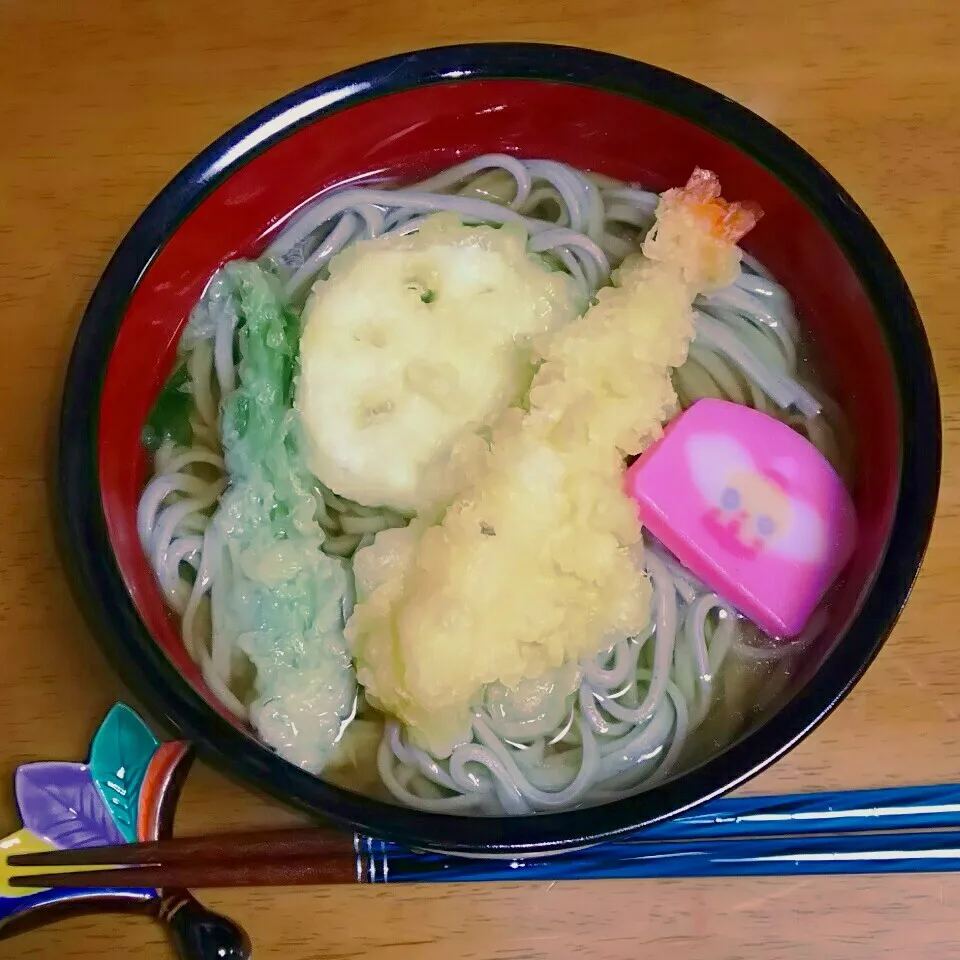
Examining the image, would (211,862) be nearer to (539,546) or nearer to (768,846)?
(539,546)

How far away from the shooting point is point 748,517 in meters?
1.03

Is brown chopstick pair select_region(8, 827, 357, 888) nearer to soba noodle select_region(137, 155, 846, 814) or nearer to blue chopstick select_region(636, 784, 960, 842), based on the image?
soba noodle select_region(137, 155, 846, 814)

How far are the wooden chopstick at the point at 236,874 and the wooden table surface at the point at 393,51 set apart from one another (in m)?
0.05

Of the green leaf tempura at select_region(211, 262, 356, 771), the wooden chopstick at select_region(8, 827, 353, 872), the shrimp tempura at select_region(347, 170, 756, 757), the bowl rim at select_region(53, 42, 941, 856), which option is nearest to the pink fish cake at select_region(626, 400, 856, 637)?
the shrimp tempura at select_region(347, 170, 756, 757)

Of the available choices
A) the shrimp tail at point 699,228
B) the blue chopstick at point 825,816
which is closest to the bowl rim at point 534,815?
the shrimp tail at point 699,228

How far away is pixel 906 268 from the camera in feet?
3.78

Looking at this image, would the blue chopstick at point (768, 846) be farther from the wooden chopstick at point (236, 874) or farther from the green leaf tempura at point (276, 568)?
the green leaf tempura at point (276, 568)

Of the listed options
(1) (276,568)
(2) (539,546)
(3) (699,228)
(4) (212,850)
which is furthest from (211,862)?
(3) (699,228)

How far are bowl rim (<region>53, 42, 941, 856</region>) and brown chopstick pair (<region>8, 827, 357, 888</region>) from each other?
0.16m

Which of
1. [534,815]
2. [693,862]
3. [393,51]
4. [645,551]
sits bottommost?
[693,862]

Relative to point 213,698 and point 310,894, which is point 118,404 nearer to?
point 213,698

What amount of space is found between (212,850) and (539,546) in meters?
0.46

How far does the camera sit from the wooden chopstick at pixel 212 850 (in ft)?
3.03

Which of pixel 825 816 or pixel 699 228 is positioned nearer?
pixel 825 816
